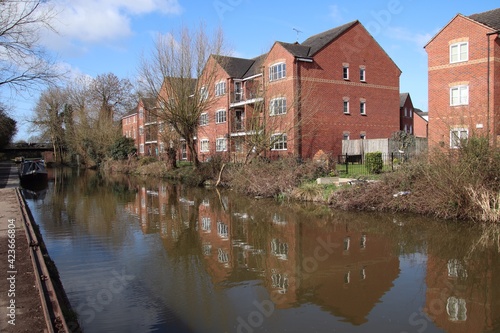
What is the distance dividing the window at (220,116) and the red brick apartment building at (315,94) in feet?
2.78

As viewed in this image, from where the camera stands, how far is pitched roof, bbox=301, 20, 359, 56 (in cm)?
3050

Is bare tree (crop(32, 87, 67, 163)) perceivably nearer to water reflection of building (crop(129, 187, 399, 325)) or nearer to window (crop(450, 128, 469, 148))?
water reflection of building (crop(129, 187, 399, 325))

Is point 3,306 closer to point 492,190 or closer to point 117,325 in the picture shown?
point 117,325

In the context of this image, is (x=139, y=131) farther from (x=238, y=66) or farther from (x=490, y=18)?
(x=490, y=18)

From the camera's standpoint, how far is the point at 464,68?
82.9 feet

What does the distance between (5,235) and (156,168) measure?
3052cm

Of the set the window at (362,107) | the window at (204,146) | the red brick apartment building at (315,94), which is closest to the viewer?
the red brick apartment building at (315,94)

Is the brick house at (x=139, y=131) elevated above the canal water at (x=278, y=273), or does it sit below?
above

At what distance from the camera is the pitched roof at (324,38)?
100ft

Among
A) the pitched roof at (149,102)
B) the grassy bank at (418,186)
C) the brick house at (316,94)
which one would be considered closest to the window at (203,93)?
the brick house at (316,94)

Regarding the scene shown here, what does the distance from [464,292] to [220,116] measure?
33.1 m

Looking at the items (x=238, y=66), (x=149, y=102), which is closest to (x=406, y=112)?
(x=238, y=66)

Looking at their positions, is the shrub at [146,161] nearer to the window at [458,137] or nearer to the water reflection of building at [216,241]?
the water reflection of building at [216,241]

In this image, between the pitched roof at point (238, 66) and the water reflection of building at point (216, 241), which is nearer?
the water reflection of building at point (216, 241)
